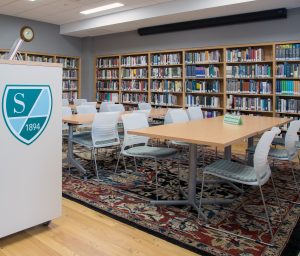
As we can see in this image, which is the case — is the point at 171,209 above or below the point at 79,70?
below

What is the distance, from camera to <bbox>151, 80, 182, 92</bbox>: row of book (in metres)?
7.63

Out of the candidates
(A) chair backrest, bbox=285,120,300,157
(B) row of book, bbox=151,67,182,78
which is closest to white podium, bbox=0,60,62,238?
(A) chair backrest, bbox=285,120,300,157

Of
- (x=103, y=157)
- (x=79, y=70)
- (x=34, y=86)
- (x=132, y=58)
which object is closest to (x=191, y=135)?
(x=34, y=86)

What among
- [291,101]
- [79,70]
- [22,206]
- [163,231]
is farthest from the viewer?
[79,70]

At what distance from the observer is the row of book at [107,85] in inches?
357

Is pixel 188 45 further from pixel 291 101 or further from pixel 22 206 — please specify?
pixel 22 206

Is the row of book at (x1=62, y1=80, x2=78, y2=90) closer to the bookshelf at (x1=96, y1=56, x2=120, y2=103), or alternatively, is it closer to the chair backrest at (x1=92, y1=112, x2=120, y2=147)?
the bookshelf at (x1=96, y1=56, x2=120, y2=103)

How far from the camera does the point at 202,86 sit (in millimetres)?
7207

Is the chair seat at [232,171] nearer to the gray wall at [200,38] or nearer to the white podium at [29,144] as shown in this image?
the white podium at [29,144]

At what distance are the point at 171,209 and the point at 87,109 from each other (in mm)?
2893

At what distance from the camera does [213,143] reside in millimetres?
2371

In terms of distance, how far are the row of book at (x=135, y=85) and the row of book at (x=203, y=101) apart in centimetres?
138

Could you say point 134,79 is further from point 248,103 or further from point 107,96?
point 248,103

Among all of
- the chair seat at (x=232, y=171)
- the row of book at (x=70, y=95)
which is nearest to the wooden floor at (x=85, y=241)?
the chair seat at (x=232, y=171)
